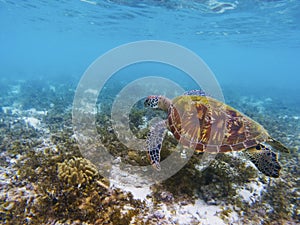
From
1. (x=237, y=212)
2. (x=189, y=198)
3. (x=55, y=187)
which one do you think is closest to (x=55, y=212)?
(x=55, y=187)

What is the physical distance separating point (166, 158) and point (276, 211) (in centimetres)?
282

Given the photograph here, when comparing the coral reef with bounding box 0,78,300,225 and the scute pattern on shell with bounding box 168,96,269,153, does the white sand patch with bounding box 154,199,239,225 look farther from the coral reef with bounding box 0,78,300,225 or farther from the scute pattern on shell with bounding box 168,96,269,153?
the scute pattern on shell with bounding box 168,96,269,153

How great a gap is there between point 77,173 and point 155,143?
191 cm

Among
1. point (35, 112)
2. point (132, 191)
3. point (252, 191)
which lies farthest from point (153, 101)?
point (35, 112)

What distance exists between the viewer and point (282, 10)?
19.2 meters

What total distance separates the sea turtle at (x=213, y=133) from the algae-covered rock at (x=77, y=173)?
1.45 metres

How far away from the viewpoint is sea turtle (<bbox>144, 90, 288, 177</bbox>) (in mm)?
4652

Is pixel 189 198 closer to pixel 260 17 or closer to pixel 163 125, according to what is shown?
pixel 163 125

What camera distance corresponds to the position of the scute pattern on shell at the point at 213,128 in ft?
15.4

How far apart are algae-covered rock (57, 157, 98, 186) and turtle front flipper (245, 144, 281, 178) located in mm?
3745

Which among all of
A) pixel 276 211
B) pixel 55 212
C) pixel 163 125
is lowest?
pixel 55 212

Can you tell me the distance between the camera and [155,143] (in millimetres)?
4855

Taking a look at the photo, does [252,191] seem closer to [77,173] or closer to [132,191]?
[132,191]

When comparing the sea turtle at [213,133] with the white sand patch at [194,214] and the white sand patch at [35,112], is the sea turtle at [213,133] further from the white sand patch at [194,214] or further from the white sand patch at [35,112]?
the white sand patch at [35,112]
